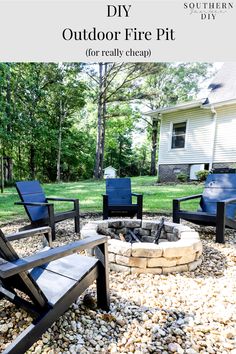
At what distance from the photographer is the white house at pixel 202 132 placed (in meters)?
9.16

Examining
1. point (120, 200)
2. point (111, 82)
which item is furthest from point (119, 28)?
point (111, 82)

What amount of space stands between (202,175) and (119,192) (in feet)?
20.0

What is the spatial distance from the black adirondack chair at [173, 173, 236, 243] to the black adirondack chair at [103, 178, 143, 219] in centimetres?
66

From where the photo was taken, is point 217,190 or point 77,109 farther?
point 77,109

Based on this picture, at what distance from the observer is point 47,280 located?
1456 millimetres

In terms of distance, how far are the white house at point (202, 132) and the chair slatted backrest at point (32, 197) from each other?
7.96 meters

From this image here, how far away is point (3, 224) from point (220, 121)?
892 centimetres

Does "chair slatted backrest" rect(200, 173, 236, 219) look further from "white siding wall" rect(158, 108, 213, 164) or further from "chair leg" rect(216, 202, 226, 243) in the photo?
"white siding wall" rect(158, 108, 213, 164)

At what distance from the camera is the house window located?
1052cm

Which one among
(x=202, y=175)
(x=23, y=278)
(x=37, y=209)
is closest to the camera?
(x=23, y=278)

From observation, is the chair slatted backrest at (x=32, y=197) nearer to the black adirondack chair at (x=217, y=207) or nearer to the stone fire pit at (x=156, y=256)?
the stone fire pit at (x=156, y=256)

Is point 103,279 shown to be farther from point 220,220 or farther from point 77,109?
point 77,109

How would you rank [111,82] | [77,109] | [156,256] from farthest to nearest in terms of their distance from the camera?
1. [77,109]
2. [111,82]
3. [156,256]

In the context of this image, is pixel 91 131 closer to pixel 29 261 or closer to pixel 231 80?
pixel 231 80
